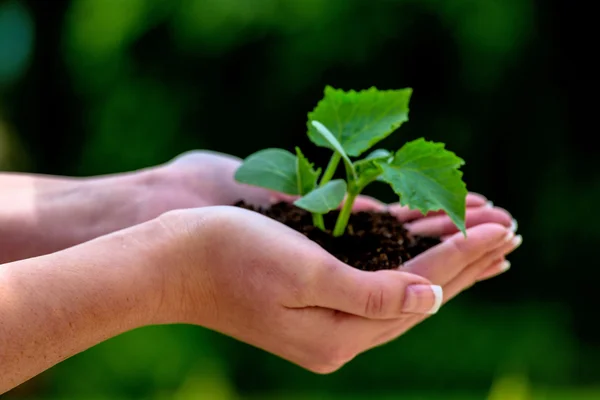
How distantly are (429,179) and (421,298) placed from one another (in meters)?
0.15

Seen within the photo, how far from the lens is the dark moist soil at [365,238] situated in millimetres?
816

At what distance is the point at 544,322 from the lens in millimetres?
2082

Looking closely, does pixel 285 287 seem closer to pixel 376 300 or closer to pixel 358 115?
pixel 376 300

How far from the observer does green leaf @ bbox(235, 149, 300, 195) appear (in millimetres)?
893

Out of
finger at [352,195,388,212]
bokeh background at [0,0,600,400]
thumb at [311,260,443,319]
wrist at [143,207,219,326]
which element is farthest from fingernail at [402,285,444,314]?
bokeh background at [0,0,600,400]

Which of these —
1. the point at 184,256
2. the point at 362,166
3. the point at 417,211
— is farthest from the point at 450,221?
the point at 184,256

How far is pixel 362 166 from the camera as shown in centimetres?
88

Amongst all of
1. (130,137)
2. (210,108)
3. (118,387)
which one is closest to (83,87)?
(130,137)

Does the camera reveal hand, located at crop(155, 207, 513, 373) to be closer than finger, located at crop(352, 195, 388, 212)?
Yes

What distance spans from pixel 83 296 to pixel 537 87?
5.62 ft

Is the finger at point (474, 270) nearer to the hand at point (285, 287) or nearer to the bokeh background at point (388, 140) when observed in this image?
the hand at point (285, 287)

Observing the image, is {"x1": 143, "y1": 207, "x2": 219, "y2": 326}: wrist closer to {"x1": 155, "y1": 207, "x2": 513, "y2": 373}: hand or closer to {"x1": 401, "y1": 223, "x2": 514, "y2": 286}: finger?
{"x1": 155, "y1": 207, "x2": 513, "y2": 373}: hand

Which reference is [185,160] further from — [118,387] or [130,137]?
[118,387]

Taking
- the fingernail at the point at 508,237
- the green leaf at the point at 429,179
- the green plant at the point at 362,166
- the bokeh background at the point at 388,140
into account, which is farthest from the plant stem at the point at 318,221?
the bokeh background at the point at 388,140
